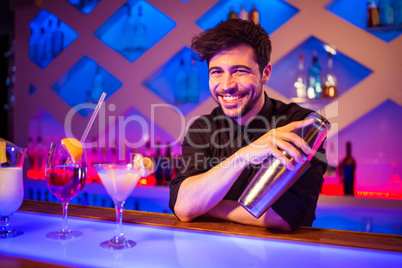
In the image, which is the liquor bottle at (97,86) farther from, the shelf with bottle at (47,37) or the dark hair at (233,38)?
the dark hair at (233,38)

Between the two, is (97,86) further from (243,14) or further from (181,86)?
(243,14)

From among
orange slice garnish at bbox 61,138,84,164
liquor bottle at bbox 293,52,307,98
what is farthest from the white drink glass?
liquor bottle at bbox 293,52,307,98

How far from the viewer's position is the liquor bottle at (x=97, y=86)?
299 centimetres

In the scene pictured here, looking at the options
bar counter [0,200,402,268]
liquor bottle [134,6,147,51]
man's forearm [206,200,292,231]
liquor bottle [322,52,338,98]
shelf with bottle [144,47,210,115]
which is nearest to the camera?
bar counter [0,200,402,268]

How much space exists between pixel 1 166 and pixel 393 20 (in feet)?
7.05

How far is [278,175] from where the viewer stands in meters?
0.88

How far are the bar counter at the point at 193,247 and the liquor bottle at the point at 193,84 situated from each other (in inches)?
62.3

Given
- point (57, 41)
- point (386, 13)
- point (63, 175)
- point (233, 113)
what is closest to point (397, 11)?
point (386, 13)

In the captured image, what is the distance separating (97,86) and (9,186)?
2.27 m

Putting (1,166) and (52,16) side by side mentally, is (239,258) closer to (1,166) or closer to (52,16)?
(1,166)

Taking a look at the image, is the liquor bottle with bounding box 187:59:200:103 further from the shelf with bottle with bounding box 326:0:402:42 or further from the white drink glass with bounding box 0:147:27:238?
the white drink glass with bounding box 0:147:27:238

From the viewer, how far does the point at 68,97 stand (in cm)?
331

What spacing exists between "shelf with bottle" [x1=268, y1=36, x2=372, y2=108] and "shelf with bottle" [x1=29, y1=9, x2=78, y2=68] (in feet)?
6.53

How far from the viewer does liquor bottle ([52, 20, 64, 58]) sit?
3.12 m
